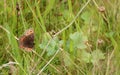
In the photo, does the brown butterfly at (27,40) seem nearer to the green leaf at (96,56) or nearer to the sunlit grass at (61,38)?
the sunlit grass at (61,38)

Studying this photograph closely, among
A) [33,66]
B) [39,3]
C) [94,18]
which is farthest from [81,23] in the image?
[33,66]

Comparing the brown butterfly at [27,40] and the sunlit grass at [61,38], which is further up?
the brown butterfly at [27,40]

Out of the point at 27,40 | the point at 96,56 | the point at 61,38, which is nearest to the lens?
the point at 27,40

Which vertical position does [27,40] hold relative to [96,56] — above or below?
above

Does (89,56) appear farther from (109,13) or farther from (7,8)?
(7,8)

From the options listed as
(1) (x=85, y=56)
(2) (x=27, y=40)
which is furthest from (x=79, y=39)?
(2) (x=27, y=40)

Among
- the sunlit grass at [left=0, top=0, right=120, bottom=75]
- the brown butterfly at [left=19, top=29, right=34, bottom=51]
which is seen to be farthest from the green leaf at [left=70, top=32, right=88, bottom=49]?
the brown butterfly at [left=19, top=29, right=34, bottom=51]

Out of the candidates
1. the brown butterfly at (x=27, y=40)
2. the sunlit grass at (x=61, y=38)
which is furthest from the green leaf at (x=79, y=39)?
the brown butterfly at (x=27, y=40)

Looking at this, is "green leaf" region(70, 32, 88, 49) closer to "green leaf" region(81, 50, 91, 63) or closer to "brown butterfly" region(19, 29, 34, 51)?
"green leaf" region(81, 50, 91, 63)

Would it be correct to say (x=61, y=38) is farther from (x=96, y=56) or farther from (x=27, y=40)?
(x=27, y=40)
